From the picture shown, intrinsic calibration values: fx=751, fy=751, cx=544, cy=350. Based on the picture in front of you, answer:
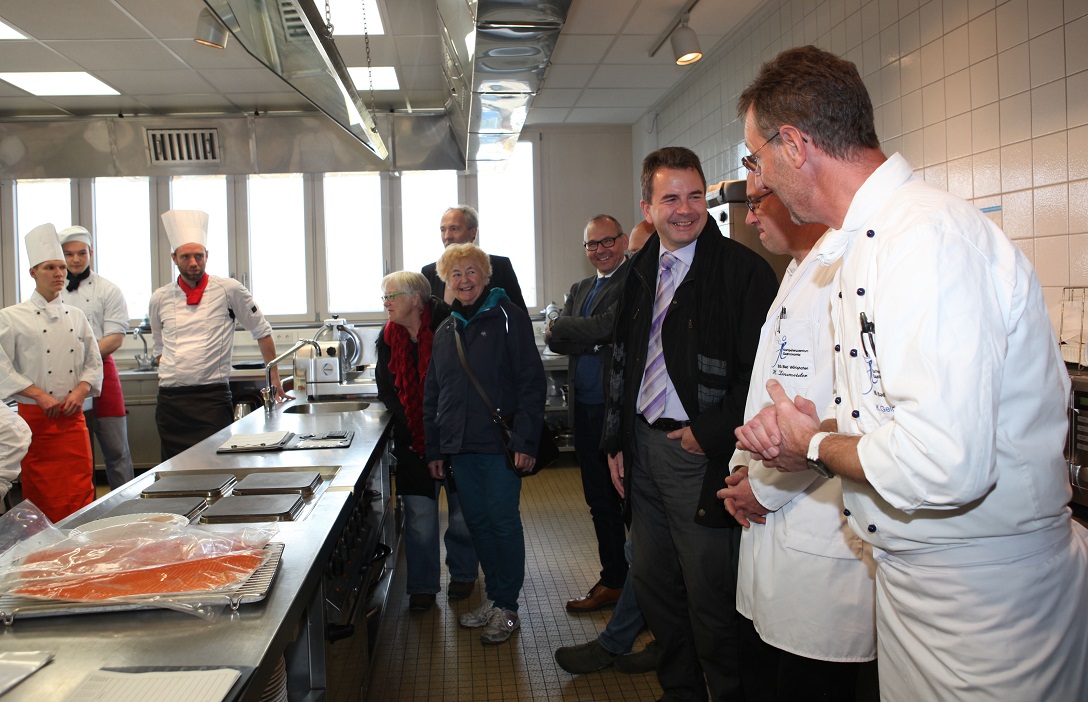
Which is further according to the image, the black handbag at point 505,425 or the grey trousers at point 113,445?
the grey trousers at point 113,445

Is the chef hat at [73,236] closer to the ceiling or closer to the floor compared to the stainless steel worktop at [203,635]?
closer to the ceiling

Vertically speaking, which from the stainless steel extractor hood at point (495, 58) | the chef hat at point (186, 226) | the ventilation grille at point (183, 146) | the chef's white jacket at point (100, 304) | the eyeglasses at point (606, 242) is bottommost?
the chef's white jacket at point (100, 304)

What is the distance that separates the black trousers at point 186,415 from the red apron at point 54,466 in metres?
0.57

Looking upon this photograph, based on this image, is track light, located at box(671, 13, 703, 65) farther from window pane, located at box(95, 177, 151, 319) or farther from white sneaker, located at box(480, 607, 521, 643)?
window pane, located at box(95, 177, 151, 319)

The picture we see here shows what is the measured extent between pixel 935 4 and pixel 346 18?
3.13m

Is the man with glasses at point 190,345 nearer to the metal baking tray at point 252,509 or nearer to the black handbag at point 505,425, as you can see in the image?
the black handbag at point 505,425

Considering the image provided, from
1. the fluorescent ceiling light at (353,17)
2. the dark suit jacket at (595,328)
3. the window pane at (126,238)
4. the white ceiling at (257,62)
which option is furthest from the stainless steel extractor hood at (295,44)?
the window pane at (126,238)

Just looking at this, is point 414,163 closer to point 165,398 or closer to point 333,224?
point 333,224

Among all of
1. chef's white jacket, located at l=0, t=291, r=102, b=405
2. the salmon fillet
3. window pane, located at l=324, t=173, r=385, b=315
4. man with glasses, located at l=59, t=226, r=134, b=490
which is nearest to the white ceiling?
window pane, located at l=324, t=173, r=385, b=315

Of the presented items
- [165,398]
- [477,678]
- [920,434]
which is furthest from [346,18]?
[920,434]

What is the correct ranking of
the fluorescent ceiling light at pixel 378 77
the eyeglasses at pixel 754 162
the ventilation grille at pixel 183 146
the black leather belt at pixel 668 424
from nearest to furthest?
the eyeglasses at pixel 754 162 < the black leather belt at pixel 668 424 < the fluorescent ceiling light at pixel 378 77 < the ventilation grille at pixel 183 146

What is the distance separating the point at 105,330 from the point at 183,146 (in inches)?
78.0

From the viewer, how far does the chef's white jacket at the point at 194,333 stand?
13.8 ft

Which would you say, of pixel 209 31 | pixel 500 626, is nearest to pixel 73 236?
pixel 209 31
